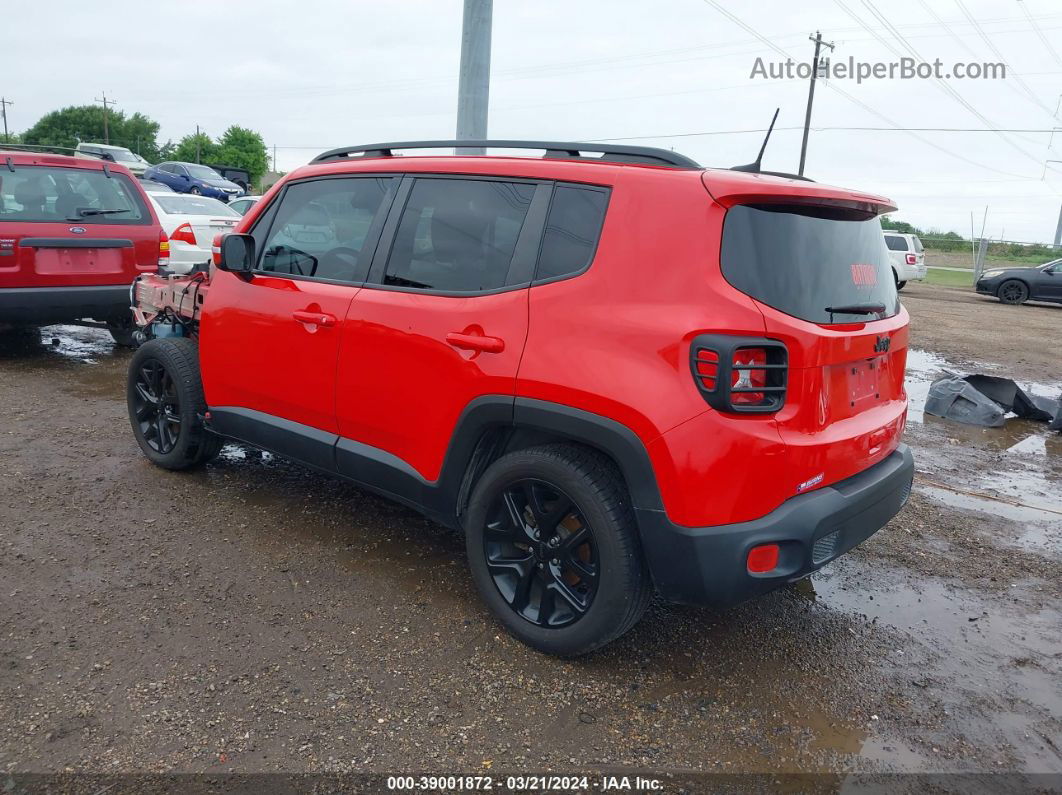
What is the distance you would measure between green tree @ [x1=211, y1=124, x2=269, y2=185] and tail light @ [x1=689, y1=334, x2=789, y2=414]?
254 ft

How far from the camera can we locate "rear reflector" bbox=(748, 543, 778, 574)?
266 centimetres

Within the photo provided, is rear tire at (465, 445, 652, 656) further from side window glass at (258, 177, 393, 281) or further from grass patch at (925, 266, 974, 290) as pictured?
grass patch at (925, 266, 974, 290)

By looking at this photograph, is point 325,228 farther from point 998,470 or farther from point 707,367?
point 998,470

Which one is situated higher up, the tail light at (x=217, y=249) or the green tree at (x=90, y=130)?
the green tree at (x=90, y=130)

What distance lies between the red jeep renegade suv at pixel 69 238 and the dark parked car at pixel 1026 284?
66.9ft

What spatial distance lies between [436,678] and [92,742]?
1081 mm

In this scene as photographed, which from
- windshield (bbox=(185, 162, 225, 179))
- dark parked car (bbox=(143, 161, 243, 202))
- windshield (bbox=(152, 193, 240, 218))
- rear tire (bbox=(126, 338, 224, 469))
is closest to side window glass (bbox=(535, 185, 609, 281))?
rear tire (bbox=(126, 338, 224, 469))

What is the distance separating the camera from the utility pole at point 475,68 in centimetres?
674

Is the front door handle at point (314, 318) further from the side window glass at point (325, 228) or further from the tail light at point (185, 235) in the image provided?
the tail light at point (185, 235)

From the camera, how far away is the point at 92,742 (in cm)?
252

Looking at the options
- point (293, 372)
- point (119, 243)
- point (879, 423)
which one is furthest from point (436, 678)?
point (119, 243)

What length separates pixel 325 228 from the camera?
3.95 metres

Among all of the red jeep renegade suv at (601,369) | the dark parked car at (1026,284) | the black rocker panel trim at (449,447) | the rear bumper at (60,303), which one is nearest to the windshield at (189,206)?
the rear bumper at (60,303)

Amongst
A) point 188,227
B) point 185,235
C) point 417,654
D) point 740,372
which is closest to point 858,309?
point 740,372
